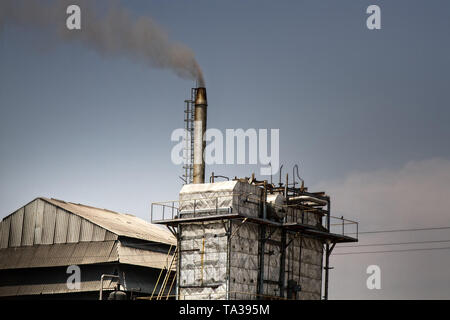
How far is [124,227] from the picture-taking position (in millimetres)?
69312

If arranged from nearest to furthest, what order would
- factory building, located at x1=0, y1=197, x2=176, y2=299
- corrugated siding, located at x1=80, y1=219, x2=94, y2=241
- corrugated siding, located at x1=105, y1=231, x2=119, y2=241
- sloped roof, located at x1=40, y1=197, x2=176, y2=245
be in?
factory building, located at x1=0, y1=197, x2=176, y2=299
corrugated siding, located at x1=105, y1=231, x2=119, y2=241
corrugated siding, located at x1=80, y1=219, x2=94, y2=241
sloped roof, located at x1=40, y1=197, x2=176, y2=245

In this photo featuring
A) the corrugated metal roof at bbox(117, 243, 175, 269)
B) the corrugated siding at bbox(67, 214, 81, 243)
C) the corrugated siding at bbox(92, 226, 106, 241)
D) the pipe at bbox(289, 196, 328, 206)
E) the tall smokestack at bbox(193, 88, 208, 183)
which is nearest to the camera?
the pipe at bbox(289, 196, 328, 206)

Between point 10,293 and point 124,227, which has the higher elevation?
point 124,227

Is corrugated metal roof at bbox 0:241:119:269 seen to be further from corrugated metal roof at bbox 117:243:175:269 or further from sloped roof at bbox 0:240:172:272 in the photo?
corrugated metal roof at bbox 117:243:175:269

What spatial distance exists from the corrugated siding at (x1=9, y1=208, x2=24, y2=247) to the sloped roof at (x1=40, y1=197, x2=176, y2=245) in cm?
267

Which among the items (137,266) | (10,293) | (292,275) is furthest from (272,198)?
(10,293)

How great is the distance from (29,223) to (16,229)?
4.59 ft

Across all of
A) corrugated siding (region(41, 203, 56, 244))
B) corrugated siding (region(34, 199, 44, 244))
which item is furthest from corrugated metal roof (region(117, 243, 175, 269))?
corrugated siding (region(34, 199, 44, 244))

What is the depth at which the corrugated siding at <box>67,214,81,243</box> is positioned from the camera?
6606 centimetres

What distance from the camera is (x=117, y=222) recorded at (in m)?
70.8

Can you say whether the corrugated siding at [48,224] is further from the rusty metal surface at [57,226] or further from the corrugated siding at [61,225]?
the corrugated siding at [61,225]
